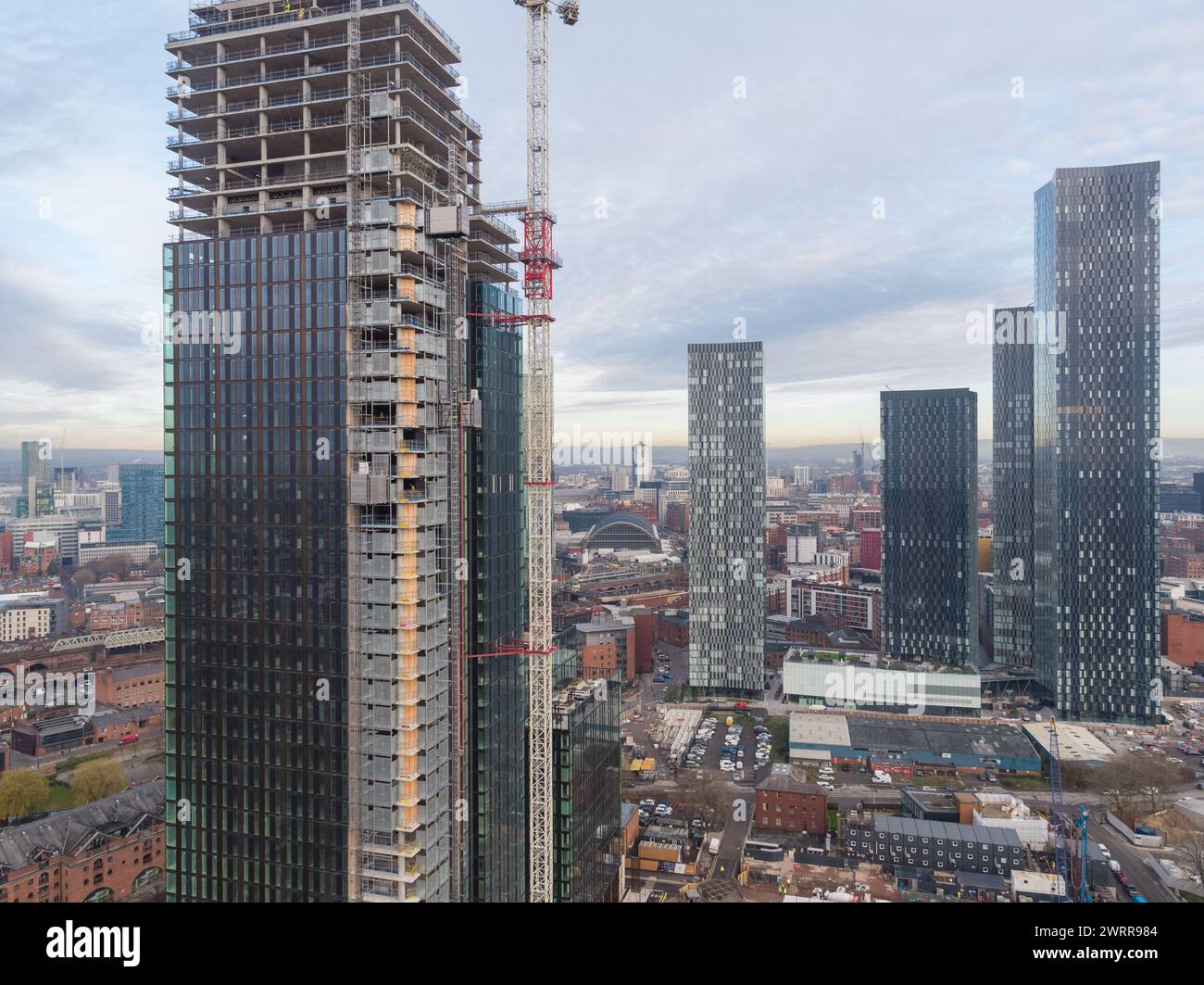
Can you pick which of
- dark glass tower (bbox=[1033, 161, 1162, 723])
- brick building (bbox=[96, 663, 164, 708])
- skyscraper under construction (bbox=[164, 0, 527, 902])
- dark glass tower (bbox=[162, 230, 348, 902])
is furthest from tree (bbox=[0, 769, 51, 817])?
dark glass tower (bbox=[1033, 161, 1162, 723])

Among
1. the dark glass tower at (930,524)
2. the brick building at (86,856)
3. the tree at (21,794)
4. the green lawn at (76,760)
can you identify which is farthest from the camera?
the dark glass tower at (930,524)

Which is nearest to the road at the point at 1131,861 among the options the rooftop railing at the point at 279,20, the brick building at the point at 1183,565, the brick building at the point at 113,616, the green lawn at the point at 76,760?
the rooftop railing at the point at 279,20

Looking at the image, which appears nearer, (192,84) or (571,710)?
(192,84)

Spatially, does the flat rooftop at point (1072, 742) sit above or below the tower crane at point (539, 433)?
below

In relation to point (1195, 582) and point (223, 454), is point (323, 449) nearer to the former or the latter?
point (223, 454)

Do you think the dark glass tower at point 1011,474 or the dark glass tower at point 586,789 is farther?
the dark glass tower at point 1011,474

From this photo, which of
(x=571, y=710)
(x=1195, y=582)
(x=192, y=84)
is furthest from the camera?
(x=1195, y=582)

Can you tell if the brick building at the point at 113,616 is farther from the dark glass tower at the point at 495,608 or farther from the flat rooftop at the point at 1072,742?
→ the flat rooftop at the point at 1072,742

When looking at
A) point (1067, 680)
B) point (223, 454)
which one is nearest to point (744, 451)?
point (1067, 680)
